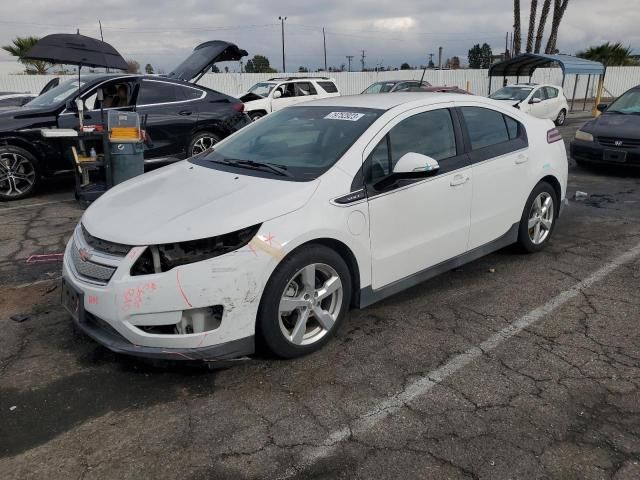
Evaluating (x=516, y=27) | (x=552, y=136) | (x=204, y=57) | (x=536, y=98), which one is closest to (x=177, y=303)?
(x=552, y=136)

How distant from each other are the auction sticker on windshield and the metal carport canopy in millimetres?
16613

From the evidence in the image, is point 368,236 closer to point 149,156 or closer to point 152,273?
point 152,273

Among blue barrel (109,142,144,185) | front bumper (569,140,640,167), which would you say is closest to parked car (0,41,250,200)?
blue barrel (109,142,144,185)

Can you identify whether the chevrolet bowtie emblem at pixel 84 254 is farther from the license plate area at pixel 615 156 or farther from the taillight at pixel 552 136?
the license plate area at pixel 615 156

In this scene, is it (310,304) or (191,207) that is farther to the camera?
(310,304)

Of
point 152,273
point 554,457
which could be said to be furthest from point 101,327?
point 554,457

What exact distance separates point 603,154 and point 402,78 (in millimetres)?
24381

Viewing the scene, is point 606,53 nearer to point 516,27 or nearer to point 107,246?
point 516,27

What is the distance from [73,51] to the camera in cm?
703

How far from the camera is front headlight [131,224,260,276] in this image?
9.46ft

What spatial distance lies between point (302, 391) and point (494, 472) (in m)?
1.08

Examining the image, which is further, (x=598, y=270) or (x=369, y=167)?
(x=598, y=270)

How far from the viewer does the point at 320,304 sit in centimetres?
340

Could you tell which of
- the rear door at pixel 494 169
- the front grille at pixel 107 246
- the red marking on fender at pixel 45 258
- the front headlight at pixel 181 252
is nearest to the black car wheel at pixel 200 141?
the red marking on fender at pixel 45 258
